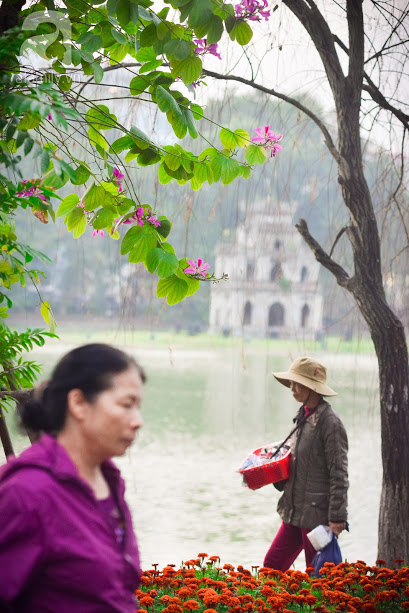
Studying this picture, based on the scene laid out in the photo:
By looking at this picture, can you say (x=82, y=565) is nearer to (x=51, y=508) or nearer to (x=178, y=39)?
(x=51, y=508)

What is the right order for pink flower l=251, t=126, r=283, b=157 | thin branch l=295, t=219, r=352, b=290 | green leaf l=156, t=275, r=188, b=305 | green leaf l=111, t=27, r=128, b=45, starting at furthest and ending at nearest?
thin branch l=295, t=219, r=352, b=290
pink flower l=251, t=126, r=283, b=157
green leaf l=156, t=275, r=188, b=305
green leaf l=111, t=27, r=128, b=45

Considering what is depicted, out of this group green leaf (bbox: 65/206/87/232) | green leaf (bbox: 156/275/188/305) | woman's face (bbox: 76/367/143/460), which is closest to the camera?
woman's face (bbox: 76/367/143/460)

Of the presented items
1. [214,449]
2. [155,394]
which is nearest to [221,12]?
[214,449]

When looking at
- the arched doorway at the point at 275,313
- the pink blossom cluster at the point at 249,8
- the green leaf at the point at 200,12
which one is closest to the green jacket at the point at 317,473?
the pink blossom cluster at the point at 249,8

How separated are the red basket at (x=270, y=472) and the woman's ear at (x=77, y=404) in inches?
80.3

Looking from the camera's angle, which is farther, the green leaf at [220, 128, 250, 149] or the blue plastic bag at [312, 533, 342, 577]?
the blue plastic bag at [312, 533, 342, 577]

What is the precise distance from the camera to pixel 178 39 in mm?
1941

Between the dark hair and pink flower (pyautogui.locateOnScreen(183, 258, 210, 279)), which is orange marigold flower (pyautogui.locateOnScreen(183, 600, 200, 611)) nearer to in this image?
pink flower (pyautogui.locateOnScreen(183, 258, 210, 279))

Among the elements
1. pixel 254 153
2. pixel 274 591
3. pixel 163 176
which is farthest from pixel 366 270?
pixel 274 591

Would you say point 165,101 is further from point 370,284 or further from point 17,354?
point 370,284

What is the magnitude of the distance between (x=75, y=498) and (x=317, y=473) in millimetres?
2119

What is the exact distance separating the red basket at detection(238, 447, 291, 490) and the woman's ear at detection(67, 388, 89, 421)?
2.04m

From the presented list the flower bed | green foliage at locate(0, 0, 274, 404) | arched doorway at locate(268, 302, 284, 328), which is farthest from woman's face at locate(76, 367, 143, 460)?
arched doorway at locate(268, 302, 284, 328)

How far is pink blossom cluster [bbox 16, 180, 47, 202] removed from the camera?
5.82ft
